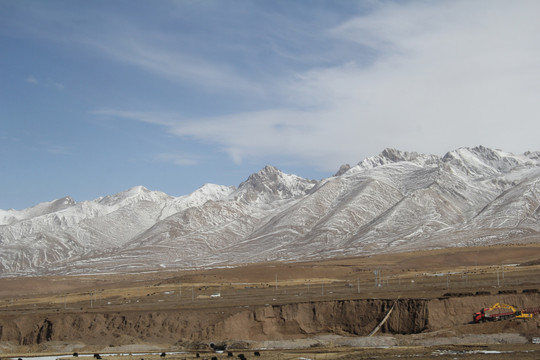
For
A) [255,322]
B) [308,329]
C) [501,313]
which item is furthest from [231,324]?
[501,313]

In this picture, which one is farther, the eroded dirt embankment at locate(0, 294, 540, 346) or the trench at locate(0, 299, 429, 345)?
the trench at locate(0, 299, 429, 345)

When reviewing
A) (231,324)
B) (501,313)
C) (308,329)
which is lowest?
(308,329)

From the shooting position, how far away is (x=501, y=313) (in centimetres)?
4997

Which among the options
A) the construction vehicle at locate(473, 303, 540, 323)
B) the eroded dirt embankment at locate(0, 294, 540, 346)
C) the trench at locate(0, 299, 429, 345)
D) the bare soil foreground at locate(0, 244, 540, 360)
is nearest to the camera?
the bare soil foreground at locate(0, 244, 540, 360)

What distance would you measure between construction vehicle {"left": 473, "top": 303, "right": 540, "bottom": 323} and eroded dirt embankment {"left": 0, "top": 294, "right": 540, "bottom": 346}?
1.91 m

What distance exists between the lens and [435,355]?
39.1 meters

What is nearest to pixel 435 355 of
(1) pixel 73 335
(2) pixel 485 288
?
(2) pixel 485 288

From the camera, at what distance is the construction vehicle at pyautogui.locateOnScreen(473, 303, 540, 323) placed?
48.8m

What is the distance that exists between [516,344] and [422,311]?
10.0 metres

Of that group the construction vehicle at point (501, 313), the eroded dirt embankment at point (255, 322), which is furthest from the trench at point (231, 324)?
the construction vehicle at point (501, 313)

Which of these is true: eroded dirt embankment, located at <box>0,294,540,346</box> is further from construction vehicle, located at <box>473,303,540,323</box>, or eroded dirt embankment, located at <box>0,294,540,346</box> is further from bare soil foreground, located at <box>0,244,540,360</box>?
construction vehicle, located at <box>473,303,540,323</box>

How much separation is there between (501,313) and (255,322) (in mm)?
20488

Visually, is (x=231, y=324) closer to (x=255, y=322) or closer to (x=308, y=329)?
(x=255, y=322)

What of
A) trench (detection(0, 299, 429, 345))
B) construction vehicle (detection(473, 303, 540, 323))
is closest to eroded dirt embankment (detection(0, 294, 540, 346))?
trench (detection(0, 299, 429, 345))
